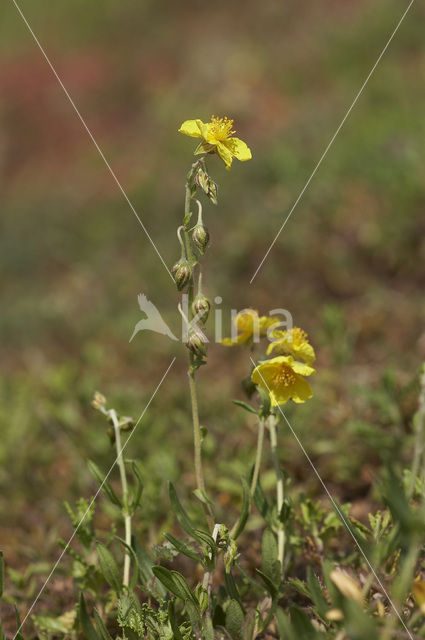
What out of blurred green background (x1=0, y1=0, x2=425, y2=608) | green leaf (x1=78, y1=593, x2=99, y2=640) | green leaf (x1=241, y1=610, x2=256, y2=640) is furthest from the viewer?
blurred green background (x1=0, y1=0, x2=425, y2=608)

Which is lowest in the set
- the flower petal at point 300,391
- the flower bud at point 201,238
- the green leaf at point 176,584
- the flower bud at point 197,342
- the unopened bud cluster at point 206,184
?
the green leaf at point 176,584

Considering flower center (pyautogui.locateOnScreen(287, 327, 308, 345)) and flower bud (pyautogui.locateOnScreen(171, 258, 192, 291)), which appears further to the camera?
flower center (pyautogui.locateOnScreen(287, 327, 308, 345))

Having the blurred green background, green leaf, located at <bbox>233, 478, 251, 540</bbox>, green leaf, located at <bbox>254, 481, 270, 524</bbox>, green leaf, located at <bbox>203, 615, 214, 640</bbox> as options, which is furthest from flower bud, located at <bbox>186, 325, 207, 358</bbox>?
the blurred green background

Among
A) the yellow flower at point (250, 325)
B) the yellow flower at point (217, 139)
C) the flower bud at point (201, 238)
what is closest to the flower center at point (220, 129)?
the yellow flower at point (217, 139)

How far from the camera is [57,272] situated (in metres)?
7.84

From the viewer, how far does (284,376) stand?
1903 mm

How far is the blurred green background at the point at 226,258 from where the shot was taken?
305 centimetres

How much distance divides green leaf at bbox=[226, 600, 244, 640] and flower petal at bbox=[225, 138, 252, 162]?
4.35 feet

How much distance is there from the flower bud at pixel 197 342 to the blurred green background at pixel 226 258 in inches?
33.8

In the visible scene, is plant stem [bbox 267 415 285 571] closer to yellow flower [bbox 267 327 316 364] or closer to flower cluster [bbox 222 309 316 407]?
flower cluster [bbox 222 309 316 407]

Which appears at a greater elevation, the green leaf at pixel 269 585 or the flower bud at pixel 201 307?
the flower bud at pixel 201 307

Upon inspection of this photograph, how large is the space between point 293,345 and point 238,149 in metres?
0.66

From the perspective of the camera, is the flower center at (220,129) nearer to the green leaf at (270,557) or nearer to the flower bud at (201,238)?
the flower bud at (201,238)

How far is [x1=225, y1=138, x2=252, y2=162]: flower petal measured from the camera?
193 cm
